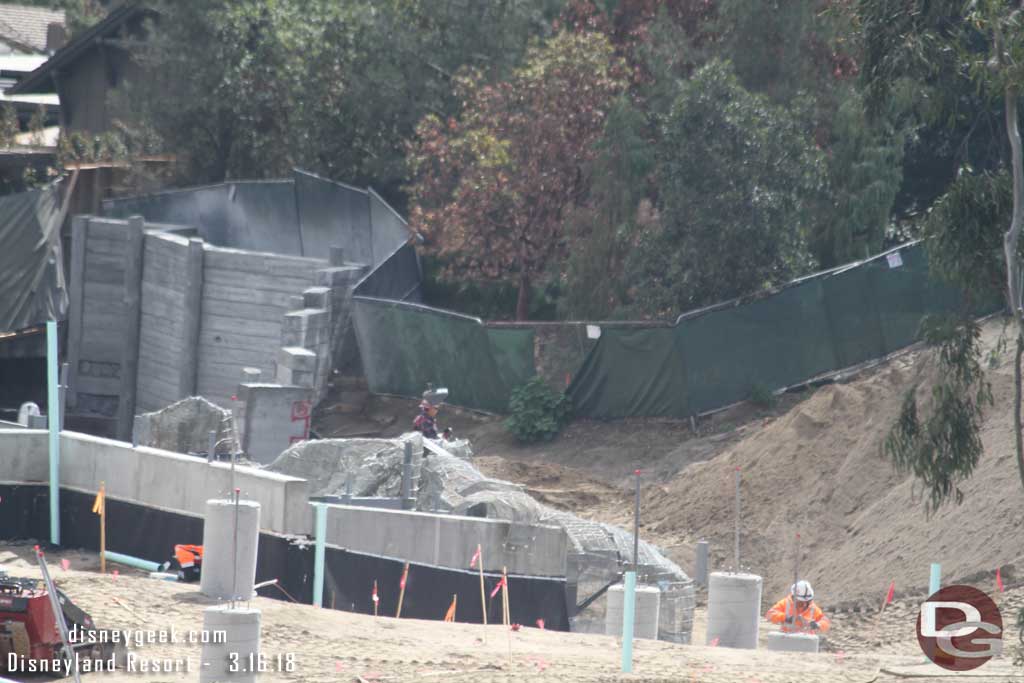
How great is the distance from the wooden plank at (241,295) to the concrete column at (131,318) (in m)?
2.22

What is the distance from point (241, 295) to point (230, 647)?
52.7 feet

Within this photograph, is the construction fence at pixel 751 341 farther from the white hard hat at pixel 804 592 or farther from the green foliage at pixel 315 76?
the white hard hat at pixel 804 592

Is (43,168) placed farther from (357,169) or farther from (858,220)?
(858,220)

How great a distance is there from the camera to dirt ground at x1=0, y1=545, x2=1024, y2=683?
12.0 m

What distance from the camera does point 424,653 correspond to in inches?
502

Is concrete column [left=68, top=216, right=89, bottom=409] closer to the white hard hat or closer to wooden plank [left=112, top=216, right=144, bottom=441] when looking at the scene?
wooden plank [left=112, top=216, right=144, bottom=441]

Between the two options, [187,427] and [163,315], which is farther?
[163,315]

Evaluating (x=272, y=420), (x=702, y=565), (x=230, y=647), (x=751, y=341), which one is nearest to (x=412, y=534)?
(x=230, y=647)

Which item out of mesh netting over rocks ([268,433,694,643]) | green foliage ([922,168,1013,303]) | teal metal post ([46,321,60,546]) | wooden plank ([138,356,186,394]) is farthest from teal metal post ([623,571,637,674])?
wooden plank ([138,356,186,394])

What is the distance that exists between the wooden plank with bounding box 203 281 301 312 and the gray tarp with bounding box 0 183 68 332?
3.34 m

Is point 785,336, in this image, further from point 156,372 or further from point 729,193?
point 156,372

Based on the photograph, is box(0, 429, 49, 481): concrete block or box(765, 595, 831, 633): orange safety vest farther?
box(0, 429, 49, 481): concrete block

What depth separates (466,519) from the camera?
601 inches

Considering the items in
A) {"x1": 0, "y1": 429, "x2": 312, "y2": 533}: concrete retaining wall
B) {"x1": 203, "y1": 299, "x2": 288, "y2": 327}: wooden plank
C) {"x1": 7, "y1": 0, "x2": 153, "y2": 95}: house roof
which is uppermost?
{"x1": 7, "y1": 0, "x2": 153, "y2": 95}: house roof
